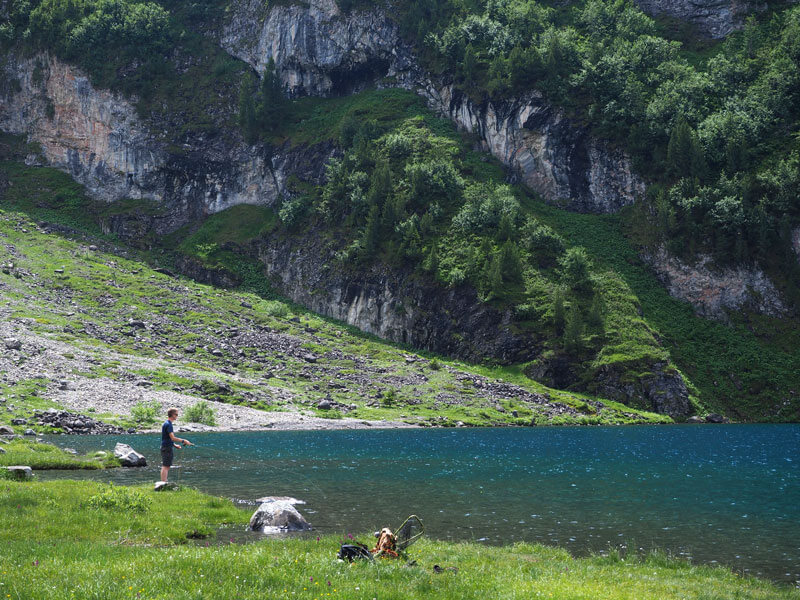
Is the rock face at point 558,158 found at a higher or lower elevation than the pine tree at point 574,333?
higher

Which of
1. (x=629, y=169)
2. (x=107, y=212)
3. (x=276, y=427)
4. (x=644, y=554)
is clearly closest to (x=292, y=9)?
(x=107, y=212)

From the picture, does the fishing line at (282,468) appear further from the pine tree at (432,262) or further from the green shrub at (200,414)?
the pine tree at (432,262)

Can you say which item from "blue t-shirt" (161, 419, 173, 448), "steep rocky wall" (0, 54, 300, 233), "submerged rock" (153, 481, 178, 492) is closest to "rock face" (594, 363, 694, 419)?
"blue t-shirt" (161, 419, 173, 448)

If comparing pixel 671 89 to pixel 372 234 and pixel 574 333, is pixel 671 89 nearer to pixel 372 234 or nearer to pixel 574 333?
pixel 574 333

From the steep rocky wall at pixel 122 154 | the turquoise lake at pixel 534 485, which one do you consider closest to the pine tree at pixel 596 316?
the turquoise lake at pixel 534 485

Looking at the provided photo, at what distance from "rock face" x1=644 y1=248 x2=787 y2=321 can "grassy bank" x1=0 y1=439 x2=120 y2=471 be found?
11693cm

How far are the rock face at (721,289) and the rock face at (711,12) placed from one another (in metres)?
90.2

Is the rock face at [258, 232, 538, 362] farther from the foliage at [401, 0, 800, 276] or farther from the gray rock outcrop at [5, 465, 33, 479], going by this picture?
the gray rock outcrop at [5, 465, 33, 479]

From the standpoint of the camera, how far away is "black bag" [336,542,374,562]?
15.0 meters

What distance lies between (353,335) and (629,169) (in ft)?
259

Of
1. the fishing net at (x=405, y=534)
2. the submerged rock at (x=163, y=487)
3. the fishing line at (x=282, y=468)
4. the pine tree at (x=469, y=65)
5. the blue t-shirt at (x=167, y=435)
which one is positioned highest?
the pine tree at (x=469, y=65)

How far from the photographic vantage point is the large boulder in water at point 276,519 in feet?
69.9

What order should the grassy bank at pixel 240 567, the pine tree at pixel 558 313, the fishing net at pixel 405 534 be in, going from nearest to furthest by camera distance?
the grassy bank at pixel 240 567 → the fishing net at pixel 405 534 → the pine tree at pixel 558 313

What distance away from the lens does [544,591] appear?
13.4m
